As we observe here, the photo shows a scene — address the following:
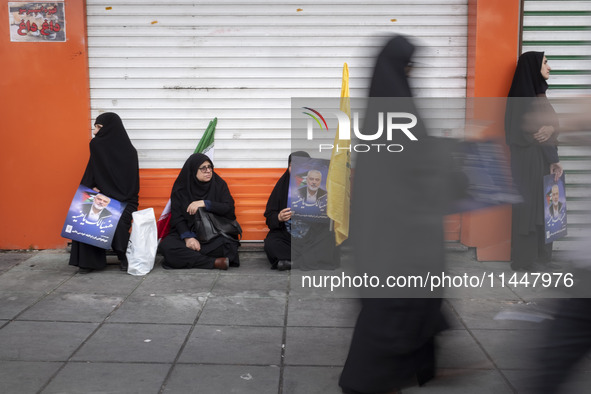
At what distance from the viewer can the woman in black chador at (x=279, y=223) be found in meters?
6.00

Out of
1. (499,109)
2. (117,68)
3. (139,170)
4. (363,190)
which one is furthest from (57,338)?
(499,109)

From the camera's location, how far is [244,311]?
4.66 m

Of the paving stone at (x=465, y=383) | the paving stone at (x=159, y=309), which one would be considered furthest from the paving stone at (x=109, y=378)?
the paving stone at (x=465, y=383)

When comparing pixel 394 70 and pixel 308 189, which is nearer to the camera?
pixel 394 70

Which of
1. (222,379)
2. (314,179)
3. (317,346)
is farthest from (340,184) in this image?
(222,379)

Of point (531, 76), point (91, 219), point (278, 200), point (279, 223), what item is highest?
point (531, 76)

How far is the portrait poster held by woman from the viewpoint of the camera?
2902mm

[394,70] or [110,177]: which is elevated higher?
[394,70]

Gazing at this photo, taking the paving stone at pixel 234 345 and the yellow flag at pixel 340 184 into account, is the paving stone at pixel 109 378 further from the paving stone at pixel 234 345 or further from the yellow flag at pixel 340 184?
the yellow flag at pixel 340 184

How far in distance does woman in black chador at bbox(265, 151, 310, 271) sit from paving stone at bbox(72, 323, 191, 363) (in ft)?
5.99

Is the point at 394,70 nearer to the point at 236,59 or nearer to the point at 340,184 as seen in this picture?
→ the point at 340,184

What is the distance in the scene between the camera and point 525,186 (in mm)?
5922

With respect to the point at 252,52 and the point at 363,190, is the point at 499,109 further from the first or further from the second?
the point at 363,190

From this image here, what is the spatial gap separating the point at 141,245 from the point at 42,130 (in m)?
1.78
